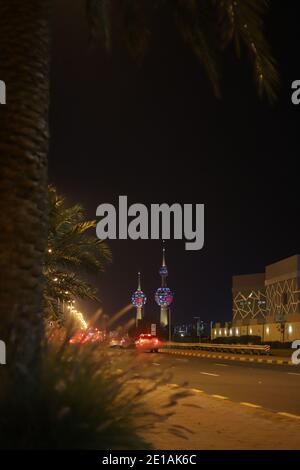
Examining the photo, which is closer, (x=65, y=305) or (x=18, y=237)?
(x=18, y=237)

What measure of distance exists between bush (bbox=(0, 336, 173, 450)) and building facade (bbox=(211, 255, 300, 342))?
68.1 meters

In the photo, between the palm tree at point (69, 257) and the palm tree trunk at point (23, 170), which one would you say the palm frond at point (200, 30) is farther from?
the palm tree at point (69, 257)

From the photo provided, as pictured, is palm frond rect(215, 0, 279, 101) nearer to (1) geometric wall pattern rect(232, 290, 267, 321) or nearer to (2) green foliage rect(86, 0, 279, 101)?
(2) green foliage rect(86, 0, 279, 101)

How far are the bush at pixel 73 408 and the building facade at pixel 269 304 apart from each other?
68095 millimetres

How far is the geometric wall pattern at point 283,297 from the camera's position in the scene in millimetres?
111750

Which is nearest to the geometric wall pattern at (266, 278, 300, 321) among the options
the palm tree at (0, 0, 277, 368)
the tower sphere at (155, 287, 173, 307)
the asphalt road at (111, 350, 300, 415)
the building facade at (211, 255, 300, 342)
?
the building facade at (211, 255, 300, 342)

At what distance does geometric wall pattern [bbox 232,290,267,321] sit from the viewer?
478ft

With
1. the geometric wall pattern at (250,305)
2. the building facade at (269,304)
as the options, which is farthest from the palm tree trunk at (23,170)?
the geometric wall pattern at (250,305)

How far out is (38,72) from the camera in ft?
26.2

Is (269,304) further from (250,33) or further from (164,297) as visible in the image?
(250,33)

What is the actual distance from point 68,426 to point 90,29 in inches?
225

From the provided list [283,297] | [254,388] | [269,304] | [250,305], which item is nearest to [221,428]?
[254,388]
